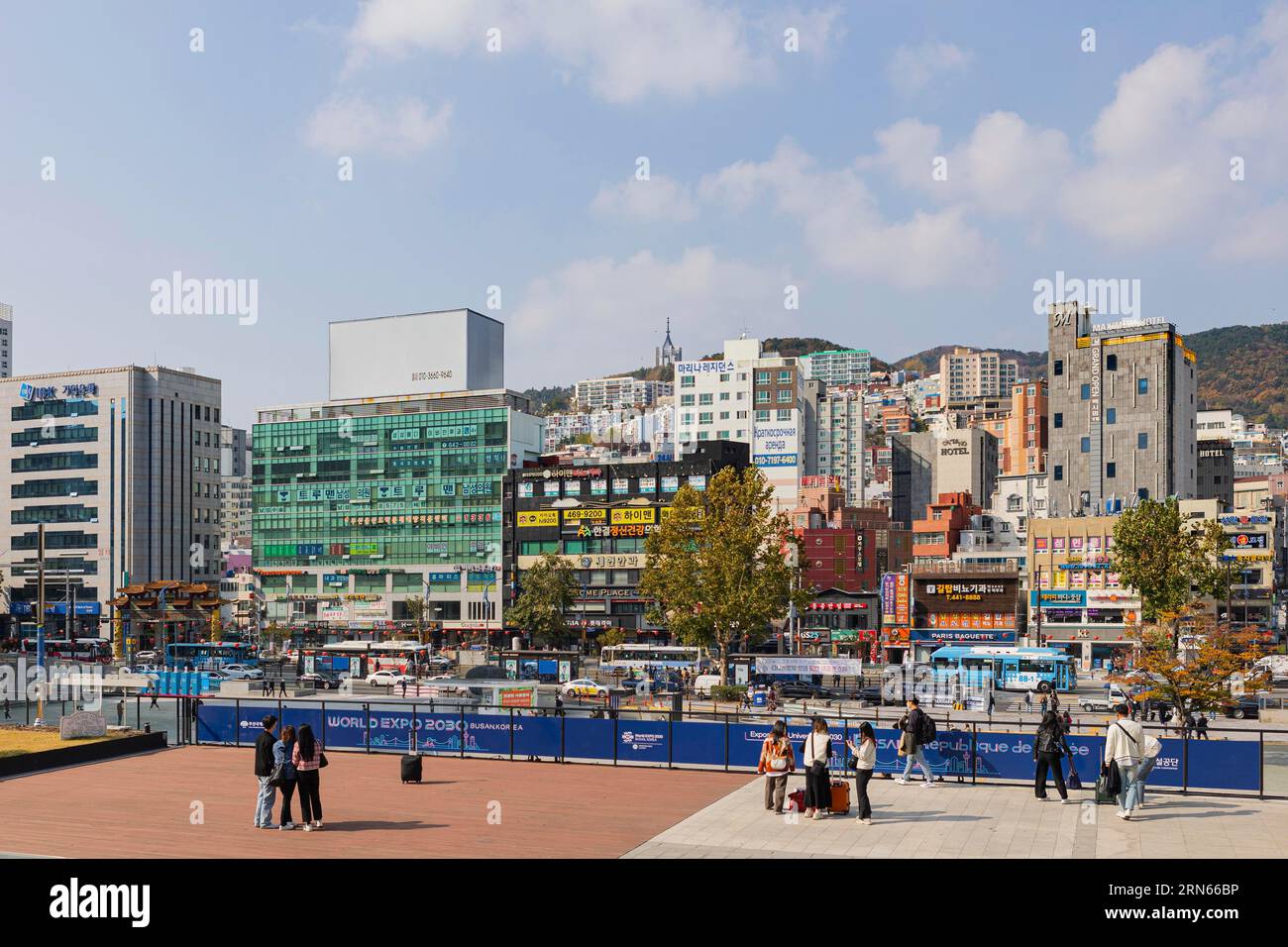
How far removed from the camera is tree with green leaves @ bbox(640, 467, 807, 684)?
73.7m

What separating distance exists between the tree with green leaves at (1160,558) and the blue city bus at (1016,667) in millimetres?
7403

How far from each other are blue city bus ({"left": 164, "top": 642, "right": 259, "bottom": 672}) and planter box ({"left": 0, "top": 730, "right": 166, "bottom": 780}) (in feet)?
212

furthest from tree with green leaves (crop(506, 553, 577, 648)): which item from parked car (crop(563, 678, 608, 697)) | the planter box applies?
the planter box

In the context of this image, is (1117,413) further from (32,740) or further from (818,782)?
(32,740)

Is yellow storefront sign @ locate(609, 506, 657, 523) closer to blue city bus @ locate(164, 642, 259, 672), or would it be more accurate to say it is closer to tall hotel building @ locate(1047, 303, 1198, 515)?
blue city bus @ locate(164, 642, 259, 672)

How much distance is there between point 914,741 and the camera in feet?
86.8

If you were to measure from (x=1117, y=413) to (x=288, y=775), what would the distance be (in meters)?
113

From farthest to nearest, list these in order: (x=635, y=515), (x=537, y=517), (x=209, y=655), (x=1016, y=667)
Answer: (x=537, y=517), (x=635, y=515), (x=209, y=655), (x=1016, y=667)

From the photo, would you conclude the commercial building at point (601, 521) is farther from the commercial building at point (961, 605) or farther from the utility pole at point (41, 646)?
the utility pole at point (41, 646)

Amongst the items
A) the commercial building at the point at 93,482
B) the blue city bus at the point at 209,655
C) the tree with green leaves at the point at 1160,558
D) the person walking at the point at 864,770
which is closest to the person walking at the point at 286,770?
the person walking at the point at 864,770

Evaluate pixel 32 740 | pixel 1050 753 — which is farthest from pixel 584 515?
pixel 1050 753

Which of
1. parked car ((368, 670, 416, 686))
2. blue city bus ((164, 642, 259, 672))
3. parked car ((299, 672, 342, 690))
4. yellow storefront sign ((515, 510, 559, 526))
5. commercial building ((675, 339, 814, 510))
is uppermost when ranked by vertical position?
commercial building ((675, 339, 814, 510))
